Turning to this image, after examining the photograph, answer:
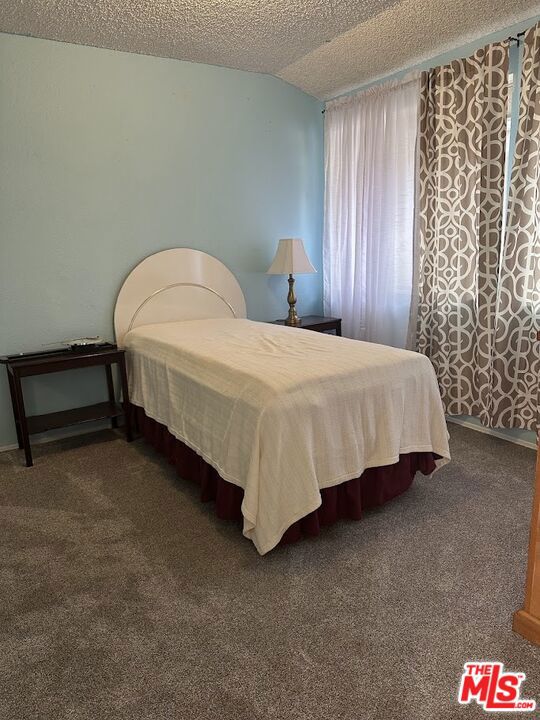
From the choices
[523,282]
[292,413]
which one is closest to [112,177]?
[292,413]

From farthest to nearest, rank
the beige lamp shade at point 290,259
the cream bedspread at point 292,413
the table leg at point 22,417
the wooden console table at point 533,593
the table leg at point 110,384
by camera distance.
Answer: the beige lamp shade at point 290,259
the table leg at point 110,384
the table leg at point 22,417
the cream bedspread at point 292,413
the wooden console table at point 533,593

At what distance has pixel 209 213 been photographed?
3744 mm

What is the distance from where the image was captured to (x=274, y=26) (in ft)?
9.82

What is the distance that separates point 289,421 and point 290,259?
2138 mm

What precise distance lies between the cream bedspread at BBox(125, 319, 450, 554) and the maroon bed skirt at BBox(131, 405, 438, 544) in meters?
0.09

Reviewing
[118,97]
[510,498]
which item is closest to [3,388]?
[118,97]

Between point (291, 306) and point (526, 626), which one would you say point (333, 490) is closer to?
point (526, 626)

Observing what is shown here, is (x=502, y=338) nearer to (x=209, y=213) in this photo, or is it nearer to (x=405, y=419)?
(x=405, y=419)

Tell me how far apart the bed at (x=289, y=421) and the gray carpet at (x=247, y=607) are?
0.15 metres

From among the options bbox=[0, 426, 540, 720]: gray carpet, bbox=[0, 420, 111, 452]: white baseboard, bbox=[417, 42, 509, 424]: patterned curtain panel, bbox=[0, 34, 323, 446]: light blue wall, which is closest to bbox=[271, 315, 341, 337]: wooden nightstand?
bbox=[0, 34, 323, 446]: light blue wall

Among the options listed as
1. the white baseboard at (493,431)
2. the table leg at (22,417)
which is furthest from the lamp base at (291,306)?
the table leg at (22,417)

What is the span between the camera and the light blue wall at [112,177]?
9.91 ft

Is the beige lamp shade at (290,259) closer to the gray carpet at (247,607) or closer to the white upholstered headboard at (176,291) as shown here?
the white upholstered headboard at (176,291)

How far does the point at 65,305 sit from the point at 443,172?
2.63m
